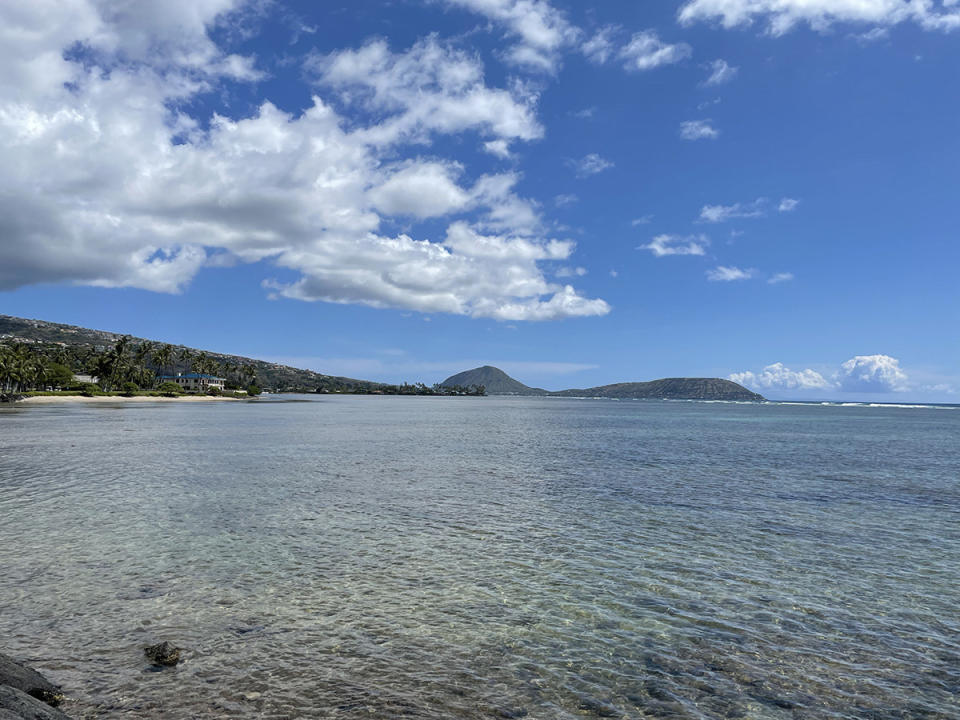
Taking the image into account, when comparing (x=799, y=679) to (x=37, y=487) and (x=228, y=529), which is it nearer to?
(x=228, y=529)

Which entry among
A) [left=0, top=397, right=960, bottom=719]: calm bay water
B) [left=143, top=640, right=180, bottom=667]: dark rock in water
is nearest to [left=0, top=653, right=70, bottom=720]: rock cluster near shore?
[left=0, top=397, right=960, bottom=719]: calm bay water

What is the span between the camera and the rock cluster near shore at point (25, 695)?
801 cm

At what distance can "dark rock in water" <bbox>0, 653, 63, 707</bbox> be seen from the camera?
9328 mm

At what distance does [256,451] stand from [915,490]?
164 ft

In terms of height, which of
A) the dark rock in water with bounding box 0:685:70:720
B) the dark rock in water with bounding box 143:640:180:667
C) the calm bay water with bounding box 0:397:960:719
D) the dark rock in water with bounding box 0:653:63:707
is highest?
the dark rock in water with bounding box 0:685:70:720

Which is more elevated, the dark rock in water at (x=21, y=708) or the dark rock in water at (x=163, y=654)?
the dark rock in water at (x=21, y=708)

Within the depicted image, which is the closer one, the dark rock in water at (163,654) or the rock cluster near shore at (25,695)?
the rock cluster near shore at (25,695)

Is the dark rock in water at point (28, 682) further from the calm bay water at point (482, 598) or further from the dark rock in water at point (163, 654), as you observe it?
the dark rock in water at point (163, 654)

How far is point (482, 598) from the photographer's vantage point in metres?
15.4

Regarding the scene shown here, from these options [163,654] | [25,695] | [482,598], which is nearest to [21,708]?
[25,695]

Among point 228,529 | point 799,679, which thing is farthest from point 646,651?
point 228,529

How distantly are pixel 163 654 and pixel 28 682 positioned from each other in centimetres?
224

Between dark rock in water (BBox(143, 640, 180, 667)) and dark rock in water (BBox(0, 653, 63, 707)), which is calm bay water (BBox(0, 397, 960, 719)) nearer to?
dark rock in water (BBox(143, 640, 180, 667))

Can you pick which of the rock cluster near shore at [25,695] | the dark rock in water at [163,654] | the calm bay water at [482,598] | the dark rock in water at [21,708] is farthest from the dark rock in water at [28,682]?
the dark rock in water at [163,654]
